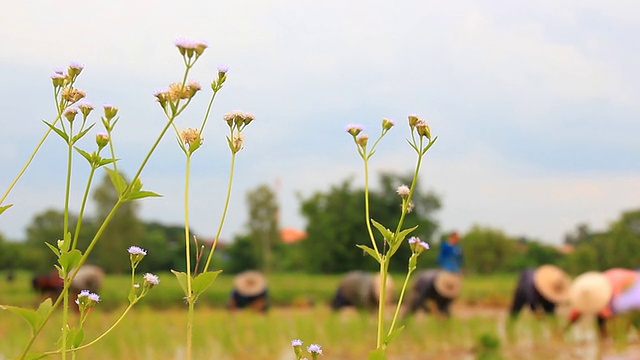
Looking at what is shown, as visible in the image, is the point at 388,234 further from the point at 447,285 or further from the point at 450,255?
the point at 450,255

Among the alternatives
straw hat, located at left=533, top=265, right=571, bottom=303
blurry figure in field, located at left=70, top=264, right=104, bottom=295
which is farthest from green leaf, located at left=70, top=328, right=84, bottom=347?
blurry figure in field, located at left=70, top=264, right=104, bottom=295

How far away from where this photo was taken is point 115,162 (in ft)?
3.86

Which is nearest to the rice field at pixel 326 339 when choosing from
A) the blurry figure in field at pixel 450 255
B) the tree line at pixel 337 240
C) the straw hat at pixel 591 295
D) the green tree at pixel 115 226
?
the straw hat at pixel 591 295

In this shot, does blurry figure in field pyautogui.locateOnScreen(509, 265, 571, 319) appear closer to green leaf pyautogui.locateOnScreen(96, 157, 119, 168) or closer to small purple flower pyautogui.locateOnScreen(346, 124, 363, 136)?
small purple flower pyautogui.locateOnScreen(346, 124, 363, 136)

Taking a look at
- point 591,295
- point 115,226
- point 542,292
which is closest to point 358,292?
point 542,292

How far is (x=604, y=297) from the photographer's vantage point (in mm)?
8766

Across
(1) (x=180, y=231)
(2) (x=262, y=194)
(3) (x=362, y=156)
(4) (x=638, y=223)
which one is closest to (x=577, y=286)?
(3) (x=362, y=156)

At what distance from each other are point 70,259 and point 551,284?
392 inches

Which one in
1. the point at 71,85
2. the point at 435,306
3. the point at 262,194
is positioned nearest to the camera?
the point at 71,85

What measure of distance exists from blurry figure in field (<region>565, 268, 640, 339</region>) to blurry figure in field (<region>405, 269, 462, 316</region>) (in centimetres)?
180

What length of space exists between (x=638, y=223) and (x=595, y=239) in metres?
1.97

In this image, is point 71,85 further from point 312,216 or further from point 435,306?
point 312,216

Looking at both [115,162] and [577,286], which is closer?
[115,162]

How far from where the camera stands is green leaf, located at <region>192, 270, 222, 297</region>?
1.15 meters
